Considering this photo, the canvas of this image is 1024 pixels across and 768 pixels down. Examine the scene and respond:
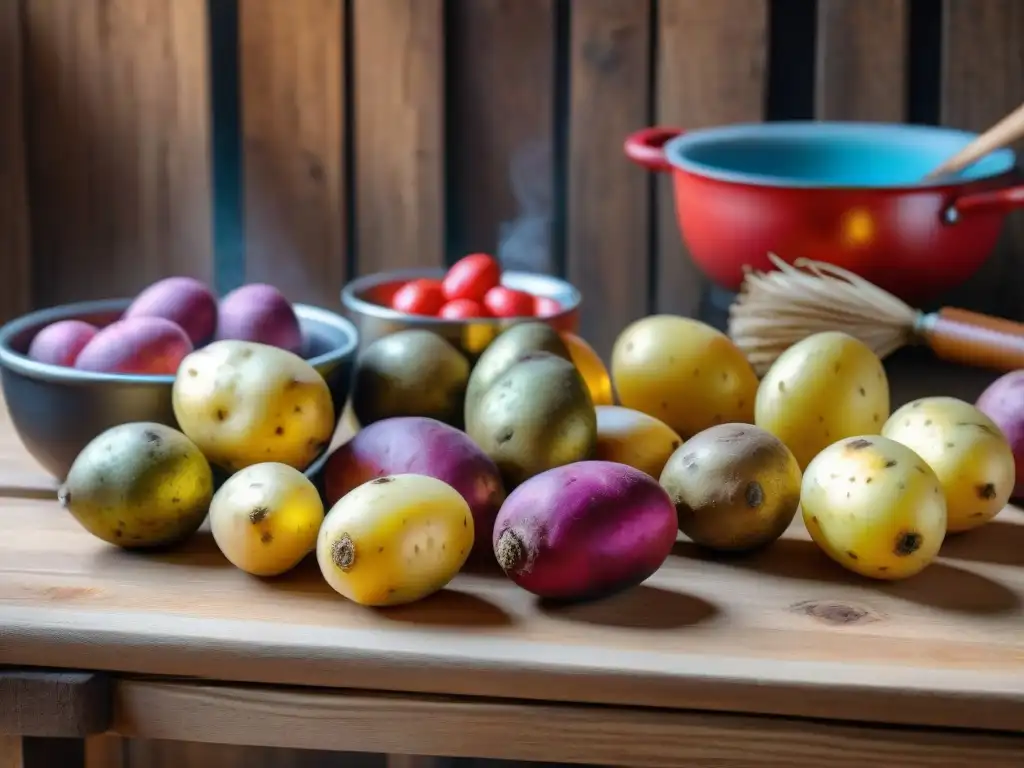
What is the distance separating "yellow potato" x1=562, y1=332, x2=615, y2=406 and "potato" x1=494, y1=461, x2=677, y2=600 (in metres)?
0.23

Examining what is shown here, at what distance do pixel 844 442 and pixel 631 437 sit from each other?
0.14 m

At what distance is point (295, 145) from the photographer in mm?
1314

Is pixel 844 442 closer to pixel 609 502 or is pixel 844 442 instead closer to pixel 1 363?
pixel 609 502

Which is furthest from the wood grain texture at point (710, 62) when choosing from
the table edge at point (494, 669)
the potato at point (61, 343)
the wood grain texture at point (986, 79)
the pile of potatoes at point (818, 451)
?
the table edge at point (494, 669)

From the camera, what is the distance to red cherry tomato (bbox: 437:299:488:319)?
1.00 meters

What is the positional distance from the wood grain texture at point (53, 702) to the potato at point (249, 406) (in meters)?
0.17

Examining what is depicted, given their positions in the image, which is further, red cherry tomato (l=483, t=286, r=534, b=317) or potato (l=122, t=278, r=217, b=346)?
red cherry tomato (l=483, t=286, r=534, b=317)

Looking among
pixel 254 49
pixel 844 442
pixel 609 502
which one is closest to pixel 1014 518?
pixel 844 442

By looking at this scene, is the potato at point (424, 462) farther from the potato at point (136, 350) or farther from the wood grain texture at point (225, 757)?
the wood grain texture at point (225, 757)

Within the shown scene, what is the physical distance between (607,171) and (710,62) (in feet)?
0.47

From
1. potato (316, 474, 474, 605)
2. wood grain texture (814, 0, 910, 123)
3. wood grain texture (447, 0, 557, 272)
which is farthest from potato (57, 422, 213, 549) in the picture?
wood grain texture (814, 0, 910, 123)

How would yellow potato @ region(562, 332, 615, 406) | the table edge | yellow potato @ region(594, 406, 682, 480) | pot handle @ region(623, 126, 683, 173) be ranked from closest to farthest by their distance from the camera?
1. the table edge
2. yellow potato @ region(594, 406, 682, 480)
3. yellow potato @ region(562, 332, 615, 406)
4. pot handle @ region(623, 126, 683, 173)

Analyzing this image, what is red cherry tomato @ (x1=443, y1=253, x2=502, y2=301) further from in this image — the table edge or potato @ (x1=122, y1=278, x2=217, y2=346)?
the table edge

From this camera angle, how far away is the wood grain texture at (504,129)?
1.28 meters
